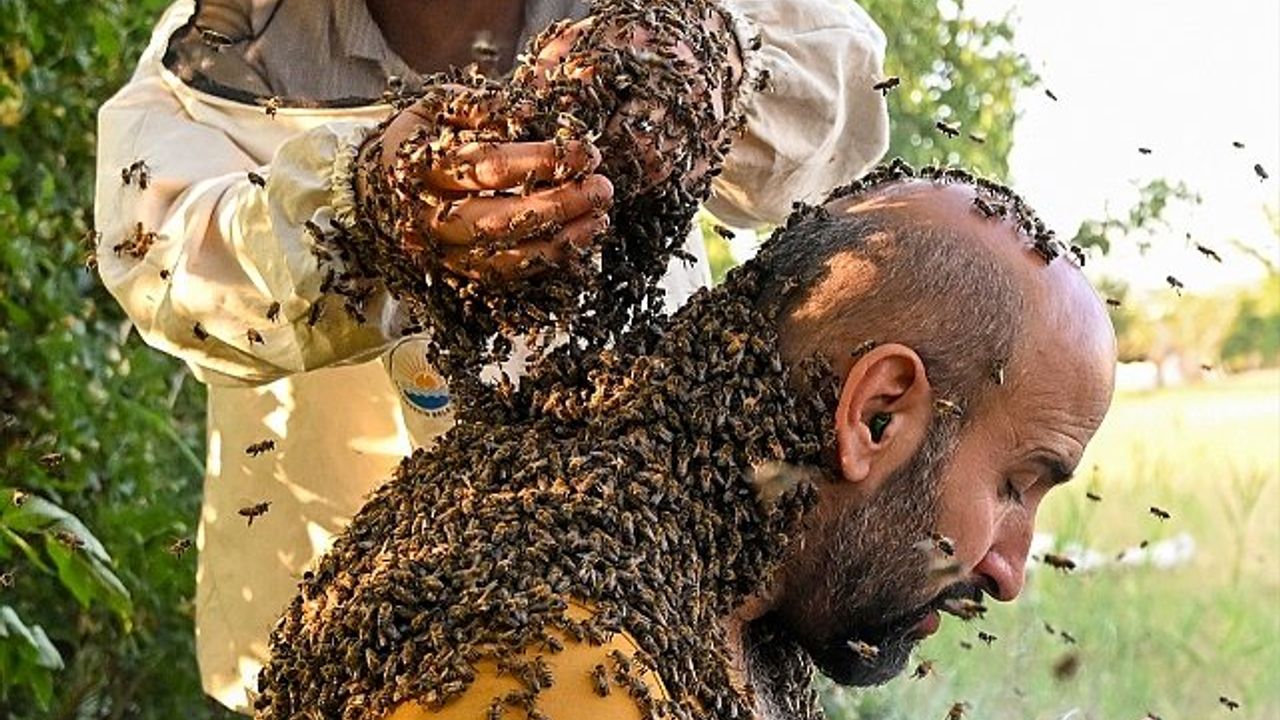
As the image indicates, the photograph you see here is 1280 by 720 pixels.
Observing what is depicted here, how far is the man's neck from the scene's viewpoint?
111 inches

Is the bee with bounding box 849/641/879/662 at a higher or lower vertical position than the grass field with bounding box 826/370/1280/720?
higher

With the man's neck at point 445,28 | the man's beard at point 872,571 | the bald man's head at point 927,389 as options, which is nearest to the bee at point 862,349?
the bald man's head at point 927,389

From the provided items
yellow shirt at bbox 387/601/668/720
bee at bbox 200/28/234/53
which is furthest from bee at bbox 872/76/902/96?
yellow shirt at bbox 387/601/668/720

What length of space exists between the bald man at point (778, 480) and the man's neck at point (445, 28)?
31.7 inches

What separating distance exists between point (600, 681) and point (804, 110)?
1253mm

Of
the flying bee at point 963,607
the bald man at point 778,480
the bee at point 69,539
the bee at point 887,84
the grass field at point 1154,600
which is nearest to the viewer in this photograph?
the bald man at point 778,480

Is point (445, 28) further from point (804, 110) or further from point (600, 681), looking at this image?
Answer: point (600, 681)

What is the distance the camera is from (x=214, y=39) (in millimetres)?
2807

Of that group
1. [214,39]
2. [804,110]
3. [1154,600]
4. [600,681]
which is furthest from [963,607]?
[1154,600]

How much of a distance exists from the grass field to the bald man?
181cm

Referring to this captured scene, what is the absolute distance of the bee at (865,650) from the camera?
211 centimetres

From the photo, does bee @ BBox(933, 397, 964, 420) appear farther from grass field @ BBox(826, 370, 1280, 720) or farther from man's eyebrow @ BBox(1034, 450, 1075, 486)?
grass field @ BBox(826, 370, 1280, 720)

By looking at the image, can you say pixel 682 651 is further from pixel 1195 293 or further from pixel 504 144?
pixel 1195 293

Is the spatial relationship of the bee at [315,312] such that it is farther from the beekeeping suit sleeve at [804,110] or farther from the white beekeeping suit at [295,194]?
the beekeeping suit sleeve at [804,110]
